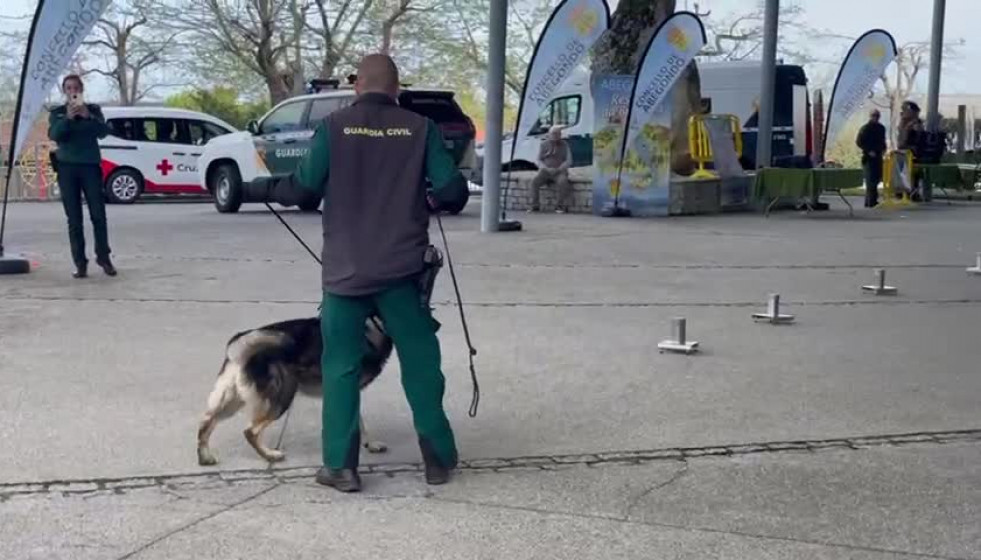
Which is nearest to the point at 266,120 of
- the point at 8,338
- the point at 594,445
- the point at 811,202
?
the point at 811,202

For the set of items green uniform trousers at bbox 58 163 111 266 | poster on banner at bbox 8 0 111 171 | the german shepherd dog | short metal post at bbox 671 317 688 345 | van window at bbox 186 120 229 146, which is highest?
poster on banner at bbox 8 0 111 171

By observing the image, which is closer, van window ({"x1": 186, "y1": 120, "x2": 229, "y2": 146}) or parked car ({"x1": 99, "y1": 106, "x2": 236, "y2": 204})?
parked car ({"x1": 99, "y1": 106, "x2": 236, "y2": 204})

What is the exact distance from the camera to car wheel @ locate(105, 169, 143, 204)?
953 inches

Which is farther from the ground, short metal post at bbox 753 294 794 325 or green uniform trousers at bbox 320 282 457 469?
green uniform trousers at bbox 320 282 457 469

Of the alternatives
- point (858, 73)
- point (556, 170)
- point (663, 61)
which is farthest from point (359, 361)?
point (858, 73)

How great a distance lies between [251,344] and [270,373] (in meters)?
0.15

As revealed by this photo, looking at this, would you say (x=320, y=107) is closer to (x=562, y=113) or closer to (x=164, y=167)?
(x=164, y=167)

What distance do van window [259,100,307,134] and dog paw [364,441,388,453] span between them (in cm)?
1533

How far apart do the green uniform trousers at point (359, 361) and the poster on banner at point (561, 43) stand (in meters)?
11.7

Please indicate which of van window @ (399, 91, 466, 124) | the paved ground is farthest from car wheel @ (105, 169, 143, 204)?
the paved ground

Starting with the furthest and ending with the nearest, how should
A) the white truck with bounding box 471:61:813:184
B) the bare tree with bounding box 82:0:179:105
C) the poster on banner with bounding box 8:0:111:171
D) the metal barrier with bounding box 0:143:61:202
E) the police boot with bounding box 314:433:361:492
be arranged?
the bare tree with bounding box 82:0:179:105, the metal barrier with bounding box 0:143:61:202, the white truck with bounding box 471:61:813:184, the poster on banner with bounding box 8:0:111:171, the police boot with bounding box 314:433:361:492

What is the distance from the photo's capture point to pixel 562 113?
27656 millimetres

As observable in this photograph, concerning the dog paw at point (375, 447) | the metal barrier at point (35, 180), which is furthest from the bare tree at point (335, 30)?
the dog paw at point (375, 447)

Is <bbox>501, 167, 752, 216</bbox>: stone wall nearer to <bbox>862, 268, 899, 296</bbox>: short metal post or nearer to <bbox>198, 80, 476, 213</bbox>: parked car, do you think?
<bbox>198, 80, 476, 213</bbox>: parked car
